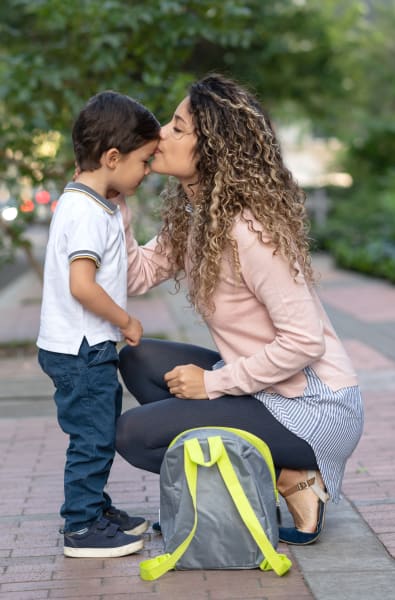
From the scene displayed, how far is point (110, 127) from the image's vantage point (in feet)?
11.5

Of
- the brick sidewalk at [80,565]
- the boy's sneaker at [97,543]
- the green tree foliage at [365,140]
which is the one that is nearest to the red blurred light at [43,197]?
the brick sidewalk at [80,565]

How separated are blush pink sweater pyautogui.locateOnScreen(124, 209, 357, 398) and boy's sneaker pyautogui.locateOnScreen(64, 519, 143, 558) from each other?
57 cm

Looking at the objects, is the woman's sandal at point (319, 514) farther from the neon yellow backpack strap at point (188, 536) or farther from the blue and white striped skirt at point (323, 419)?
the neon yellow backpack strap at point (188, 536)

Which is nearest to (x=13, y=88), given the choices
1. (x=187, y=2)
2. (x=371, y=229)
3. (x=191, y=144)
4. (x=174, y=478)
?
(x=187, y=2)

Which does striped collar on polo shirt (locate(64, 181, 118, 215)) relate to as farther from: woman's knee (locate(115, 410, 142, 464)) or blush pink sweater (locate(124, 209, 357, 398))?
woman's knee (locate(115, 410, 142, 464))

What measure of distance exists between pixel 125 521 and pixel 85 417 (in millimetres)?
503

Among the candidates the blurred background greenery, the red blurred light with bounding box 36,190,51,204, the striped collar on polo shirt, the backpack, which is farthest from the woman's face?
the red blurred light with bounding box 36,190,51,204

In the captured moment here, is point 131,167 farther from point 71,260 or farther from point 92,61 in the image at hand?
point 92,61

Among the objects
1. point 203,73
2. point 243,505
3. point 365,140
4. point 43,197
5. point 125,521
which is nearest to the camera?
point 243,505

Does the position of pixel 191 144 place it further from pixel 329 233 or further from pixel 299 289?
pixel 329 233

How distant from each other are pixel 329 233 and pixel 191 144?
17.3m

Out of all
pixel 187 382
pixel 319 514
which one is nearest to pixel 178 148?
pixel 187 382

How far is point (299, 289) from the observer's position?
11.5 ft

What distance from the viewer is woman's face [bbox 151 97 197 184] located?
3592 millimetres
